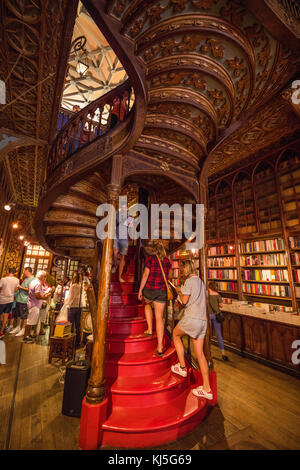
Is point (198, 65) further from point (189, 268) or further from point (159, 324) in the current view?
point (159, 324)

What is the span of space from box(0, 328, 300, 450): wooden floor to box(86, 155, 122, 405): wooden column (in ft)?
1.43

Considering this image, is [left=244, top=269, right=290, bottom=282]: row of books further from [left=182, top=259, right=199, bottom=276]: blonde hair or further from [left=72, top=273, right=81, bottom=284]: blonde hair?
[left=72, top=273, right=81, bottom=284]: blonde hair

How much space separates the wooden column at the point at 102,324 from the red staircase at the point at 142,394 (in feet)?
0.89

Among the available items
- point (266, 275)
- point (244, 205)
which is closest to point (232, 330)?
point (266, 275)

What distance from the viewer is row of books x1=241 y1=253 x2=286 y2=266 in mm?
4154

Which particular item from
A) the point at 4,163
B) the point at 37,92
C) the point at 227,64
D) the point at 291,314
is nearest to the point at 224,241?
the point at 291,314

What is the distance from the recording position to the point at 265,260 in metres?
4.45

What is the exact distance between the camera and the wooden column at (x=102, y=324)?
5.81 ft

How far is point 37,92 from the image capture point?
10.7 feet

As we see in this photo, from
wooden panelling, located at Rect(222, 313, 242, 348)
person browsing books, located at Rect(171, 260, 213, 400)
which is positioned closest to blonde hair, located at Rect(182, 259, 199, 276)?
person browsing books, located at Rect(171, 260, 213, 400)

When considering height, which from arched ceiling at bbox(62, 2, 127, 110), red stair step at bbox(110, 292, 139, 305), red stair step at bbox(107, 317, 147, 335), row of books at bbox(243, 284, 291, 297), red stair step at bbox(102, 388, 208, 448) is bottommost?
red stair step at bbox(102, 388, 208, 448)

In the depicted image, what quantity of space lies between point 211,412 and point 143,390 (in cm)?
93

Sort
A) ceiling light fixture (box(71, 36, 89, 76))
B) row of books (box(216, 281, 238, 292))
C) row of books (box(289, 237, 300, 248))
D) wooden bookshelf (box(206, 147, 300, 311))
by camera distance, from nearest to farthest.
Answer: ceiling light fixture (box(71, 36, 89, 76)) → row of books (box(289, 237, 300, 248)) → wooden bookshelf (box(206, 147, 300, 311)) → row of books (box(216, 281, 238, 292))
